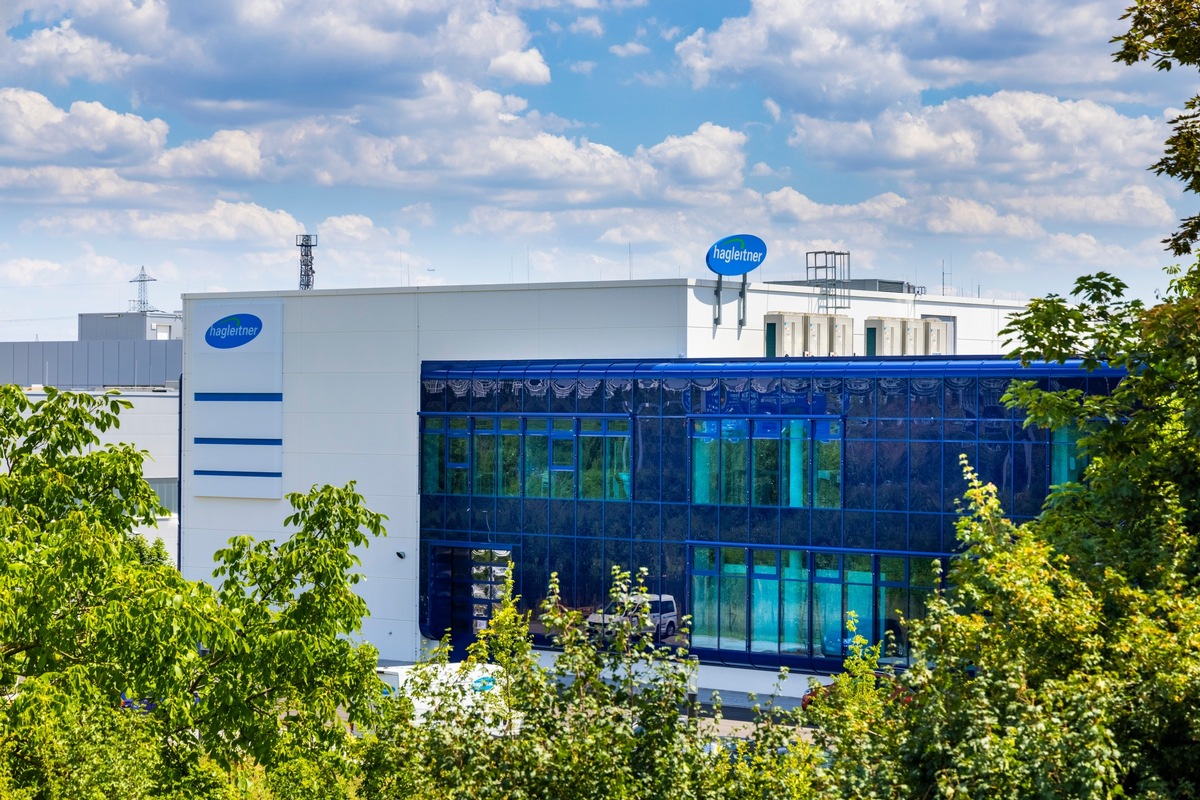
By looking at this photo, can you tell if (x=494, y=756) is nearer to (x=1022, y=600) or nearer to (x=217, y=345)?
(x=1022, y=600)

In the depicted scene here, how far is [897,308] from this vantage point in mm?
55031

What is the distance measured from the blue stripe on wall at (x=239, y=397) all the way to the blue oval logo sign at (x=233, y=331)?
63.6 inches

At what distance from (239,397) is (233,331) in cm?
228

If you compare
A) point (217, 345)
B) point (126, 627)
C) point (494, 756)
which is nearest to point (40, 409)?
point (126, 627)

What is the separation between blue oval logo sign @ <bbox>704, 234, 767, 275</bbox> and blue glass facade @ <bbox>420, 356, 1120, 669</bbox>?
4531 millimetres

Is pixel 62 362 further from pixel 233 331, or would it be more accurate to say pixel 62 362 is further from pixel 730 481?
pixel 730 481

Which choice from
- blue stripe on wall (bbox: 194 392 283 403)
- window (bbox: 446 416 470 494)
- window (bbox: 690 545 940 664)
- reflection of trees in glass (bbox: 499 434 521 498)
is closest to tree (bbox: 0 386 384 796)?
window (bbox: 690 545 940 664)

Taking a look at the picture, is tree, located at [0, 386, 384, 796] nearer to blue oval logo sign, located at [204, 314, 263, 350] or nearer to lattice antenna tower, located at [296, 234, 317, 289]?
blue oval logo sign, located at [204, 314, 263, 350]

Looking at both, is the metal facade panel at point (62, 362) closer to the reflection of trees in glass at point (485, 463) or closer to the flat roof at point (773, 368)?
the flat roof at point (773, 368)

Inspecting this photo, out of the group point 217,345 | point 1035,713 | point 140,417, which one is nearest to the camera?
point 1035,713

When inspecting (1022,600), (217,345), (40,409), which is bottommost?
(1022,600)

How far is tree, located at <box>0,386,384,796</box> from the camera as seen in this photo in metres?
15.4

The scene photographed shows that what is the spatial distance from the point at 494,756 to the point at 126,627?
4.92 meters

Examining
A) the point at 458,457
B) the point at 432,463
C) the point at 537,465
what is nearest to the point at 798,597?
the point at 537,465
